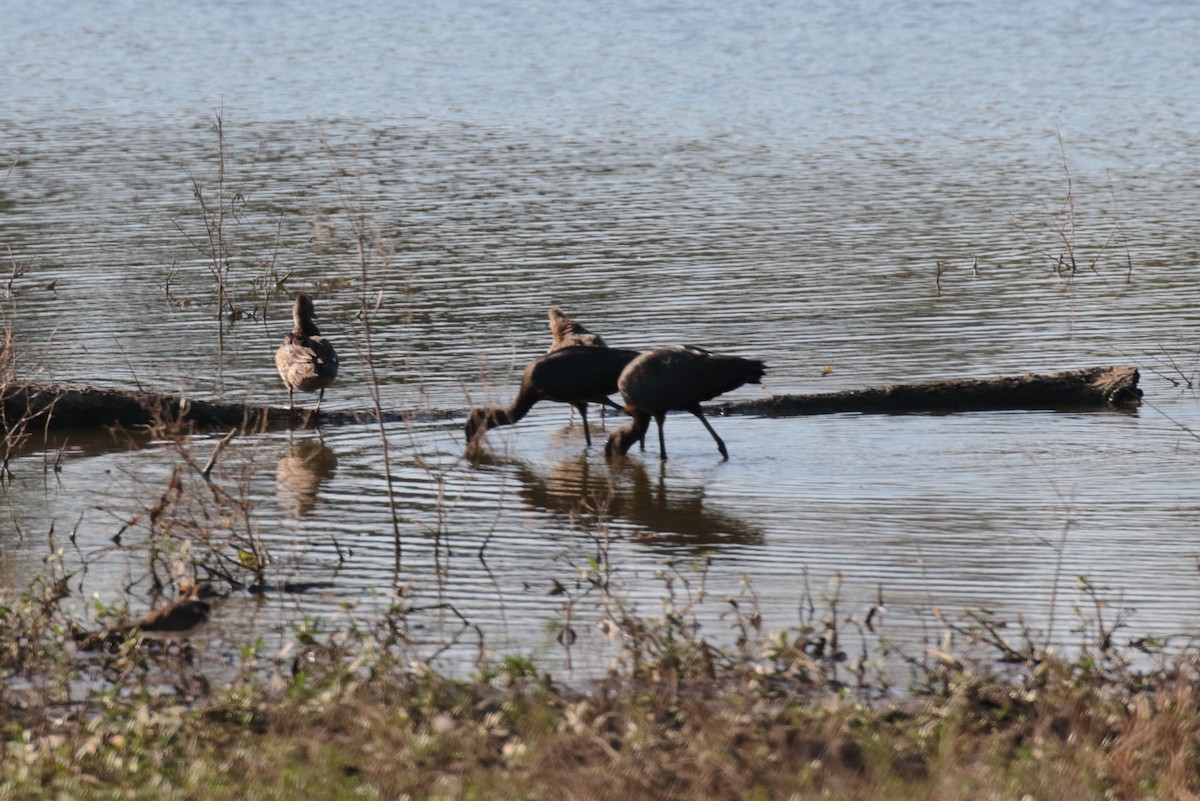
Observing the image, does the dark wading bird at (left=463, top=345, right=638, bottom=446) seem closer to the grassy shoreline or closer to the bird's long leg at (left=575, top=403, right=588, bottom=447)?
the bird's long leg at (left=575, top=403, right=588, bottom=447)

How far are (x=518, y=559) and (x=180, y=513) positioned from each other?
7.06 feet

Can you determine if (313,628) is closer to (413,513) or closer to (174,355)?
(413,513)

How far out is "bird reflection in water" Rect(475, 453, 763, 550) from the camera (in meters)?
9.96

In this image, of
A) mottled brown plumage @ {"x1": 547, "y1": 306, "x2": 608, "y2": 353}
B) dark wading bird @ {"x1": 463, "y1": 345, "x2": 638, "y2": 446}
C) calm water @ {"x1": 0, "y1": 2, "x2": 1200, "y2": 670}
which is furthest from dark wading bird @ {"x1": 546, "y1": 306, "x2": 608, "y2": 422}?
calm water @ {"x1": 0, "y1": 2, "x2": 1200, "y2": 670}

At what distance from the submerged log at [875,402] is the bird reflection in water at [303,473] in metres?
0.31

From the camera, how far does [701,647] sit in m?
7.01

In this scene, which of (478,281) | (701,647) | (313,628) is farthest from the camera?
(478,281)

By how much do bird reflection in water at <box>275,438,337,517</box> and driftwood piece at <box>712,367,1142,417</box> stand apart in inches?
139

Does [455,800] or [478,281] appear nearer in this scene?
[455,800]

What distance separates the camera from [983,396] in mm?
12633

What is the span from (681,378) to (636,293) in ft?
17.9

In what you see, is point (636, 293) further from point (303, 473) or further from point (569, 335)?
point (303, 473)

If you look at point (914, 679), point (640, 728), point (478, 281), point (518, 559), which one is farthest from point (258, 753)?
point (478, 281)

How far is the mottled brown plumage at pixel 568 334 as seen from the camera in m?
13.2
